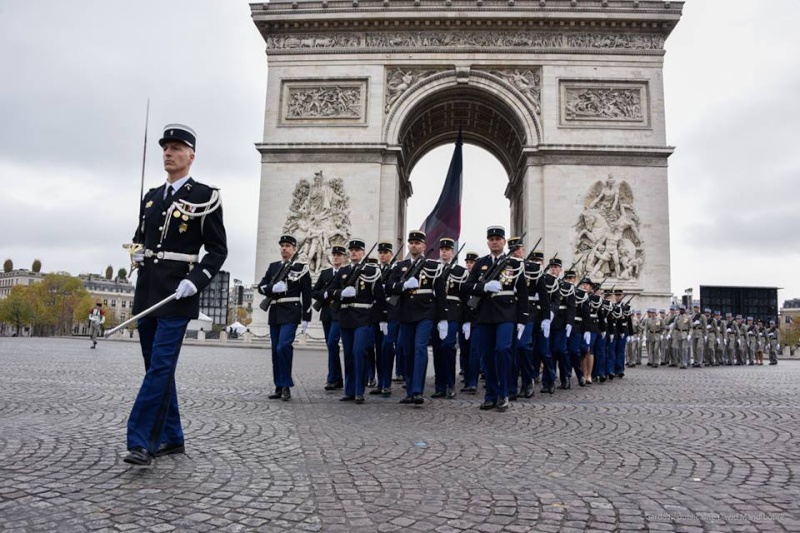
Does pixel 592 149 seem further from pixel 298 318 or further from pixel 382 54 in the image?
pixel 298 318

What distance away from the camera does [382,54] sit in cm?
2458

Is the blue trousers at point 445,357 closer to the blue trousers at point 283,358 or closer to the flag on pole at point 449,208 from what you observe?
the blue trousers at point 283,358

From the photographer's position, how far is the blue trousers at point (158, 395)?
3865 millimetres

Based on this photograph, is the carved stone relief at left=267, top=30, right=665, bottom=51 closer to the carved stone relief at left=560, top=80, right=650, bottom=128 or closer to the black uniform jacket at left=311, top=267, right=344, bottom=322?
the carved stone relief at left=560, top=80, right=650, bottom=128

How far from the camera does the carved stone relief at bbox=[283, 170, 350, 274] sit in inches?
918

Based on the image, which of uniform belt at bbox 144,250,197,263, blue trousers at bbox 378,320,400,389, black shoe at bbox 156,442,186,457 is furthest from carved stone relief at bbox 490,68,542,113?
black shoe at bbox 156,442,186,457

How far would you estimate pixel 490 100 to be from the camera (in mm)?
25234

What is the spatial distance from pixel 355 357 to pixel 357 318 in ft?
1.55

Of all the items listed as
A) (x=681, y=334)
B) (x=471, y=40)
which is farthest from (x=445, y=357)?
(x=471, y=40)

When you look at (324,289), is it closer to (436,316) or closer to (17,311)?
(436,316)

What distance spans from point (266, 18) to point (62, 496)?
24154 millimetres

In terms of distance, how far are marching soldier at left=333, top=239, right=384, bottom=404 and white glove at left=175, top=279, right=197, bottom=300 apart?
367 centimetres

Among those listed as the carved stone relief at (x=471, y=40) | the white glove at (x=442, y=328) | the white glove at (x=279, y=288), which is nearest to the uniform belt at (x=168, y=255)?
the white glove at (x=279, y=288)

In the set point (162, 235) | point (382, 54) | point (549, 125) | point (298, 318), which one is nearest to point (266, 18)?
point (382, 54)
